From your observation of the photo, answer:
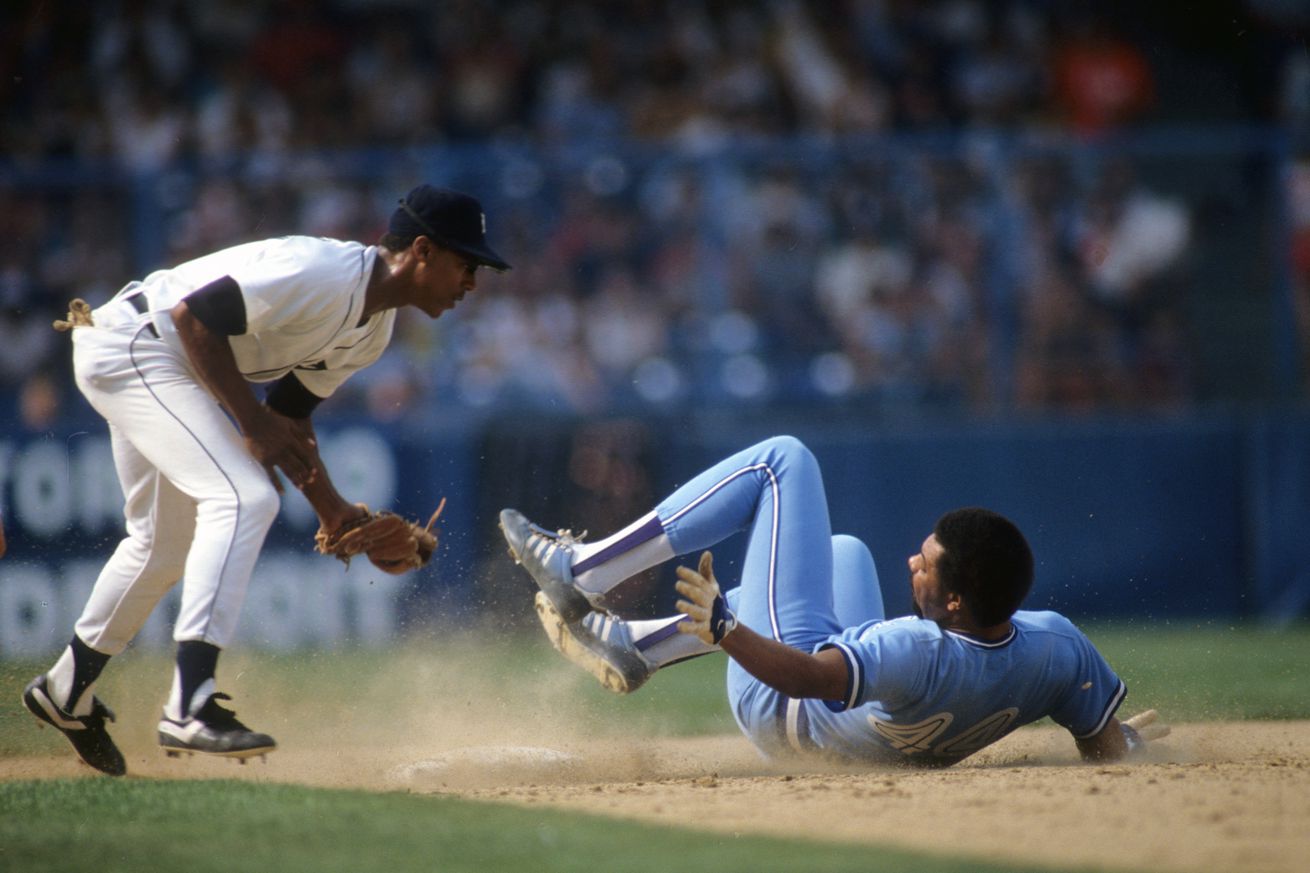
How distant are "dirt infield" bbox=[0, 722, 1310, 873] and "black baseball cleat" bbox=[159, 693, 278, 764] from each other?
699mm

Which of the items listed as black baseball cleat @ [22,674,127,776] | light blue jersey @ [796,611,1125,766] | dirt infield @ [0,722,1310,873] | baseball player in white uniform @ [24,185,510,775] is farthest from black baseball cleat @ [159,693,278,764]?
light blue jersey @ [796,611,1125,766]

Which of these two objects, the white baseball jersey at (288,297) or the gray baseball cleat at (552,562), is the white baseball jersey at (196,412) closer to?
the white baseball jersey at (288,297)

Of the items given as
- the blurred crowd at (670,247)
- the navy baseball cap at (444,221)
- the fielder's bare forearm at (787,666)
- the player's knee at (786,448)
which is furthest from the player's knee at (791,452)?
the blurred crowd at (670,247)

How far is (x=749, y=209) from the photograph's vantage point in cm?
1052

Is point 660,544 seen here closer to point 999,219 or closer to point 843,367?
point 843,367

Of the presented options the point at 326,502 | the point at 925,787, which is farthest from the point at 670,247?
the point at 925,787

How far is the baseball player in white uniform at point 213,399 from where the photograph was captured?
446 centimetres

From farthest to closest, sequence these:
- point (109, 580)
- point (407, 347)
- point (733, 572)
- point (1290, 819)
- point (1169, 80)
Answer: point (1169, 80)
point (407, 347)
point (733, 572)
point (109, 580)
point (1290, 819)

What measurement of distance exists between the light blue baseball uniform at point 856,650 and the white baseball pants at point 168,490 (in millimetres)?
1459

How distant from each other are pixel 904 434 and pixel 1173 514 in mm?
2054

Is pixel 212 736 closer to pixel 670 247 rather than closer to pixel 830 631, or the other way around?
pixel 830 631

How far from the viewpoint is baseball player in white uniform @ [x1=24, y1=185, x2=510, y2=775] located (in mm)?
4461

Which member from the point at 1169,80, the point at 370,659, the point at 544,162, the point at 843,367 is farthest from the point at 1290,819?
the point at 1169,80

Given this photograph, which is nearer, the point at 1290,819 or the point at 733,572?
the point at 1290,819
